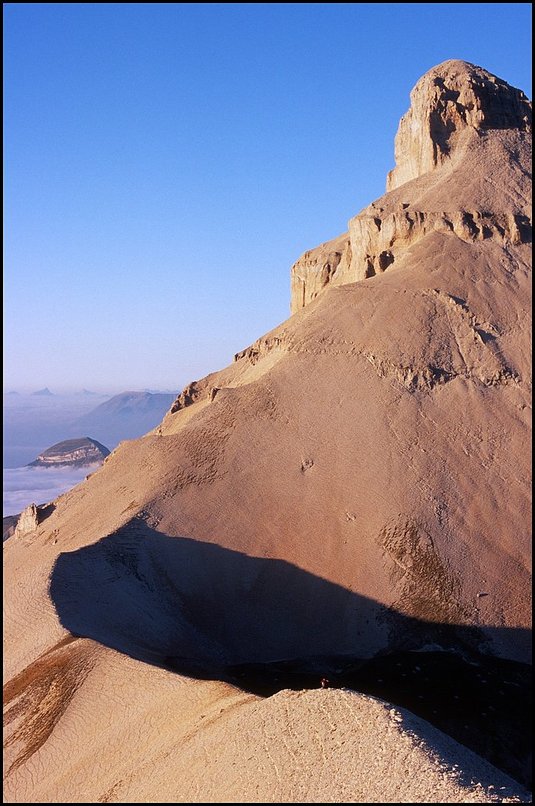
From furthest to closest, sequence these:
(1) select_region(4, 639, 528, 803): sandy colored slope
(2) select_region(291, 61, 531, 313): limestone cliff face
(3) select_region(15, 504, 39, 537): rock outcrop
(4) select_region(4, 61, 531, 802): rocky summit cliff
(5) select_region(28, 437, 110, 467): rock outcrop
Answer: (5) select_region(28, 437, 110, 467): rock outcrop → (2) select_region(291, 61, 531, 313): limestone cliff face → (3) select_region(15, 504, 39, 537): rock outcrop → (4) select_region(4, 61, 531, 802): rocky summit cliff → (1) select_region(4, 639, 528, 803): sandy colored slope

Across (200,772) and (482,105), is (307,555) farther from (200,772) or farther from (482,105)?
(482,105)

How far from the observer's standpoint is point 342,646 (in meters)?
26.7

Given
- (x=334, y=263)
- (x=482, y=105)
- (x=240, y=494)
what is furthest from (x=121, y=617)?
(x=482, y=105)

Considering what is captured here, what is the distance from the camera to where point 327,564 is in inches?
1116

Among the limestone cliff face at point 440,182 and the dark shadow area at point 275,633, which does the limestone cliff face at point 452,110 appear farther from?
the dark shadow area at point 275,633

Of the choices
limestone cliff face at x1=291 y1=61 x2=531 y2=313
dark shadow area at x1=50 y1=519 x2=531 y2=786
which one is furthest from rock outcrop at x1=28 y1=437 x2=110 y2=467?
dark shadow area at x1=50 y1=519 x2=531 y2=786

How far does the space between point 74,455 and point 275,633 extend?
118 meters

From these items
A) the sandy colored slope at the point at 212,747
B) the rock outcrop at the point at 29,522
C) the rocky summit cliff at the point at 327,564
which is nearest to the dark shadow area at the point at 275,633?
the rocky summit cliff at the point at 327,564

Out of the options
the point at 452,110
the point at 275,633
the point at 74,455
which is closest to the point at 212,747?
the point at 275,633

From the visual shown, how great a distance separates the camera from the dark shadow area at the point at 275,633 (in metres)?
→ 22.8

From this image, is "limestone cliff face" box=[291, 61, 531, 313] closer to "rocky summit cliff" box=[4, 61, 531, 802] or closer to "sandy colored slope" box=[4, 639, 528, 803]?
"rocky summit cliff" box=[4, 61, 531, 802]

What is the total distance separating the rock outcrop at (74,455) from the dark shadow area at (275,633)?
110360mm

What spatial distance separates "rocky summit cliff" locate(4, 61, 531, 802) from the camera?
15227mm

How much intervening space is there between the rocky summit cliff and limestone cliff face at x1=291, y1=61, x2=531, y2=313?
8.7 inches
